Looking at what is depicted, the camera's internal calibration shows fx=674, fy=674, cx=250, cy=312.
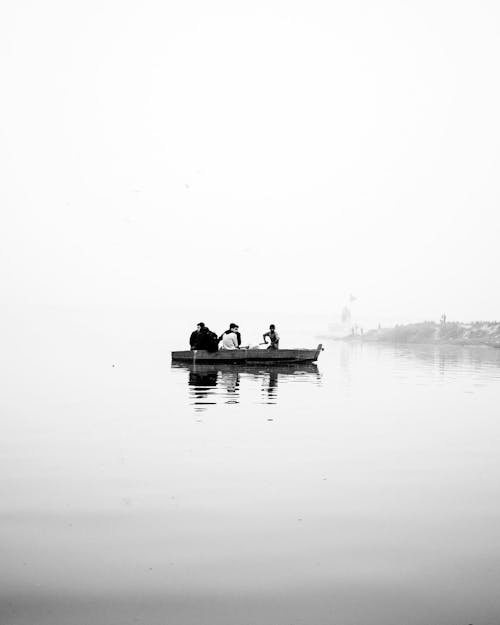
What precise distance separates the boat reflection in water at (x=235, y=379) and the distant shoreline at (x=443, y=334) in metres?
47.2

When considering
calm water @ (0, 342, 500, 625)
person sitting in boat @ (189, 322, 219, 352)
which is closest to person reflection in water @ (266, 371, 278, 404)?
calm water @ (0, 342, 500, 625)

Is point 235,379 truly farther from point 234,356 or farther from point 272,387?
point 234,356

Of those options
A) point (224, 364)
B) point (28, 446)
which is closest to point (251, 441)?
point (28, 446)

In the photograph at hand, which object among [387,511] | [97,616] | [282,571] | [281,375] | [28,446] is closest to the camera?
[97,616]

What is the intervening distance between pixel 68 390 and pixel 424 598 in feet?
68.8

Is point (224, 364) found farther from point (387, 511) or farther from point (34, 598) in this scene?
point (34, 598)

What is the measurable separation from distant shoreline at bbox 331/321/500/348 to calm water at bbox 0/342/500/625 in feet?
212

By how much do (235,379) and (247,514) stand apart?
20416 mm

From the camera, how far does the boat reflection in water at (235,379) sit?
2354cm

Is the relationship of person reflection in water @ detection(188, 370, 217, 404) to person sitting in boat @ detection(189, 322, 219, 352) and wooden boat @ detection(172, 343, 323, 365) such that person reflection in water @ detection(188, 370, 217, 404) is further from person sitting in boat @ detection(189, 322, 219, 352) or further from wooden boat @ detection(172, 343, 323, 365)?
person sitting in boat @ detection(189, 322, 219, 352)

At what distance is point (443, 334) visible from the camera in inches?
3469

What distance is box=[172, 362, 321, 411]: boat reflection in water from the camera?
2354cm

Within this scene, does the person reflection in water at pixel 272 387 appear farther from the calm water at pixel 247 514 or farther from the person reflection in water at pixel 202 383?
the person reflection in water at pixel 202 383

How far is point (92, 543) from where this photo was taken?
8.33 m
